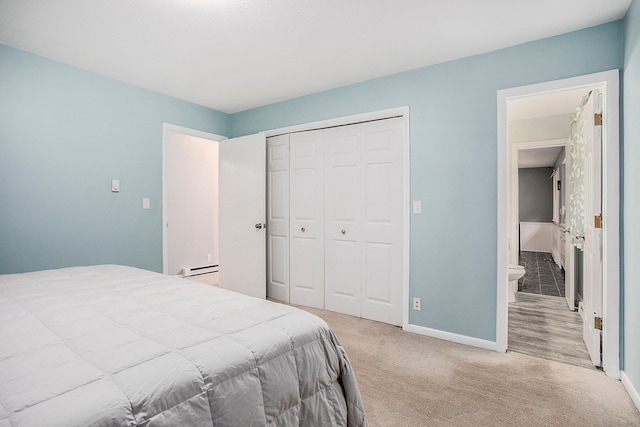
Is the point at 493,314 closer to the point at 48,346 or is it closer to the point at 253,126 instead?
the point at 48,346

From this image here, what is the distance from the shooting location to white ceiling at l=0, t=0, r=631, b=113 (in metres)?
2.04

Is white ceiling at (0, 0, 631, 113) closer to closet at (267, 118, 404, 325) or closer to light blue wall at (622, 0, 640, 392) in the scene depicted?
light blue wall at (622, 0, 640, 392)

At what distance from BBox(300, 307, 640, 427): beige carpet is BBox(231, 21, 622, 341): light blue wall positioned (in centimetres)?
37

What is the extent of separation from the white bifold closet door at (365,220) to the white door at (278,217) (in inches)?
23.1

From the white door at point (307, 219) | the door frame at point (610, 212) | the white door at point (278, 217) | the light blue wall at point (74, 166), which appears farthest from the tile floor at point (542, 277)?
the light blue wall at point (74, 166)

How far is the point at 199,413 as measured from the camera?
913mm

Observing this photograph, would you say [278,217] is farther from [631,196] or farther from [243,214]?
[631,196]

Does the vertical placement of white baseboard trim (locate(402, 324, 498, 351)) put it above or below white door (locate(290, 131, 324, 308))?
below

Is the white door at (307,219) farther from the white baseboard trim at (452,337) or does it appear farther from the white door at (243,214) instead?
the white baseboard trim at (452,337)

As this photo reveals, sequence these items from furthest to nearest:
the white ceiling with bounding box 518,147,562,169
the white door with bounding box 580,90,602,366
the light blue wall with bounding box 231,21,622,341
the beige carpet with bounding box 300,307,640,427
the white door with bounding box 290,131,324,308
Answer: the white ceiling with bounding box 518,147,562,169
the white door with bounding box 290,131,324,308
the light blue wall with bounding box 231,21,622,341
the white door with bounding box 580,90,602,366
the beige carpet with bounding box 300,307,640,427

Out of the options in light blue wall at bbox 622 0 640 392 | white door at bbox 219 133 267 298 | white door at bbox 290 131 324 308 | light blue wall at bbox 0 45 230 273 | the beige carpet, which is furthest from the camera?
white door at bbox 219 133 267 298

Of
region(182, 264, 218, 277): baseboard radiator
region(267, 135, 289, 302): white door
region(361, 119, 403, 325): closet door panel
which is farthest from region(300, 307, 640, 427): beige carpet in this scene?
region(182, 264, 218, 277): baseboard radiator

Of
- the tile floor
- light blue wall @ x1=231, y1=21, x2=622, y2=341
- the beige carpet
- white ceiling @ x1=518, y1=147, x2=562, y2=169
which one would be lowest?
the beige carpet

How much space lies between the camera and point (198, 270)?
17.2 ft
